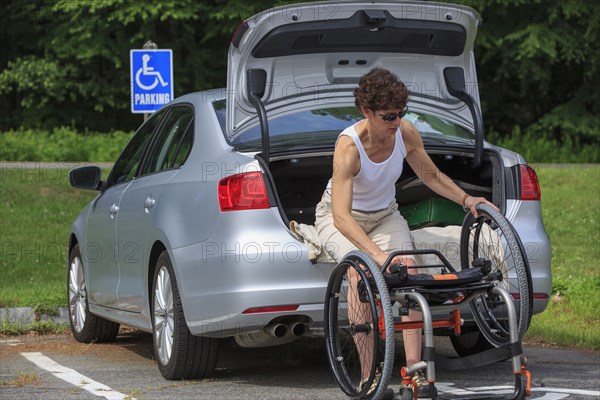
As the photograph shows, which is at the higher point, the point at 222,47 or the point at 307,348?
the point at 222,47

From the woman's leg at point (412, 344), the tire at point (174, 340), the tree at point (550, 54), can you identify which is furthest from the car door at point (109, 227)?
the tree at point (550, 54)

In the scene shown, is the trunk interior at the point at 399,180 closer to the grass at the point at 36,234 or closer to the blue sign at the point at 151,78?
the grass at the point at 36,234

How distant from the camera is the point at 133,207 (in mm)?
8023

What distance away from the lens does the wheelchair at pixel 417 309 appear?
17.9ft

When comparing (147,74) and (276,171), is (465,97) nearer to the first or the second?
(276,171)

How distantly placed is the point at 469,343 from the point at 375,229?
174 centimetres

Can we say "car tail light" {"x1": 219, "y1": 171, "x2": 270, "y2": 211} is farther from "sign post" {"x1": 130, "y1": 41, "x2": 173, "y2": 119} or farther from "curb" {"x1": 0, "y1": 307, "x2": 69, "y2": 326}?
"sign post" {"x1": 130, "y1": 41, "x2": 173, "y2": 119}

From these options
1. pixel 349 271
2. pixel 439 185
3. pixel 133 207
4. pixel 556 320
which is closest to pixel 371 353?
pixel 349 271

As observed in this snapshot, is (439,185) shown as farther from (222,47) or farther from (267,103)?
(222,47)

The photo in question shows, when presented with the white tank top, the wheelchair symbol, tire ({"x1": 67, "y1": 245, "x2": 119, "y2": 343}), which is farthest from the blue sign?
the white tank top

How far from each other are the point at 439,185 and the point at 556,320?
3503 mm

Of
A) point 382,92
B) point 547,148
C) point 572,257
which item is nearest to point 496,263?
point 382,92

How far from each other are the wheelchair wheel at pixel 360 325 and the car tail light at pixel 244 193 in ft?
2.75

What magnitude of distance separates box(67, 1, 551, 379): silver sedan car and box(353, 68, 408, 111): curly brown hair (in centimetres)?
93
